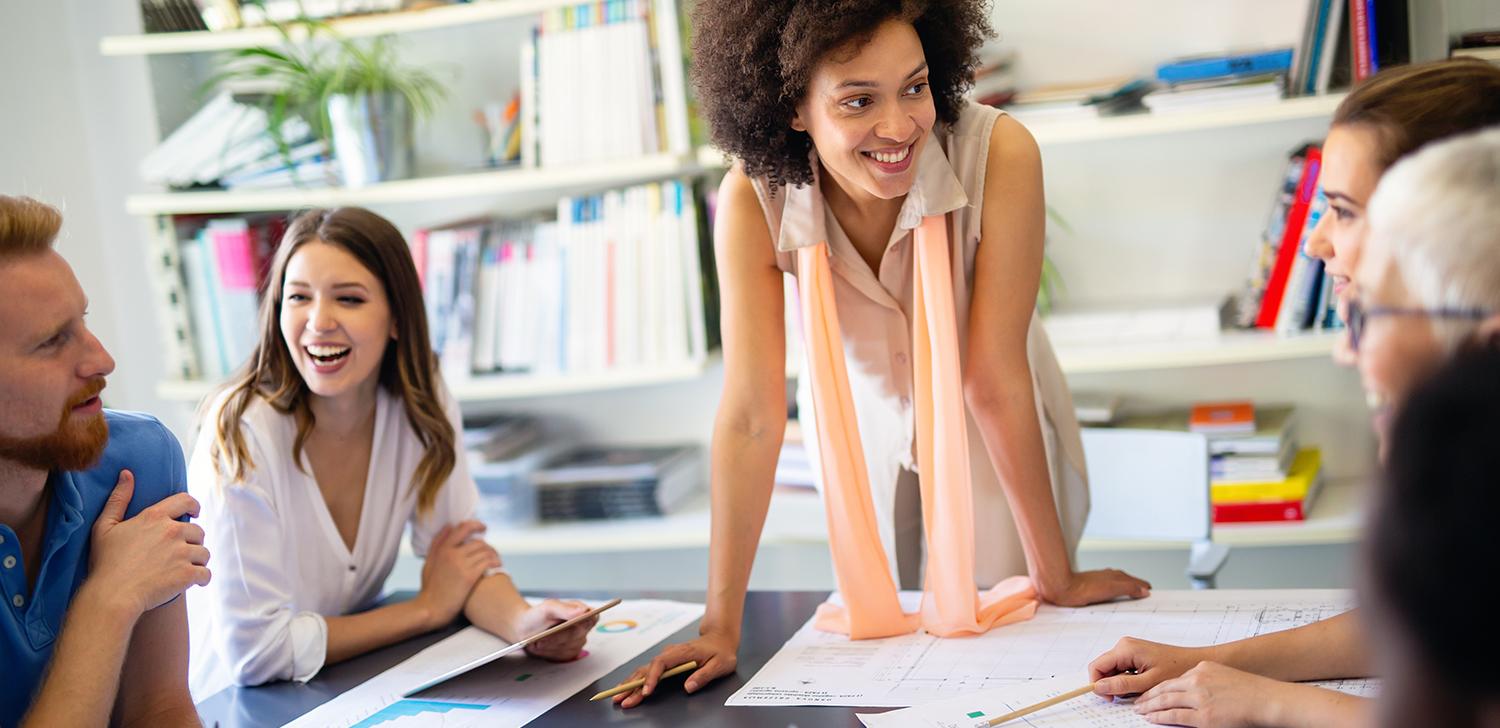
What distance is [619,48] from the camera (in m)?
2.70

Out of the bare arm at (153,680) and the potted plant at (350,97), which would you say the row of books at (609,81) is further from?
the bare arm at (153,680)

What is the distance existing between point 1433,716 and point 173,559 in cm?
119

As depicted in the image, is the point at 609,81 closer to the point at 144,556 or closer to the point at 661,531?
the point at 661,531

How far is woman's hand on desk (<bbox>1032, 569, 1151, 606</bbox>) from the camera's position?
5.22 feet

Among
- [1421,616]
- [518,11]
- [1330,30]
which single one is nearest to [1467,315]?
[1421,616]

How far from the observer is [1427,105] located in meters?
1.22

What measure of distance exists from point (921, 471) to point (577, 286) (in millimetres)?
1301

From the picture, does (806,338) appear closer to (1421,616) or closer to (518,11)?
(1421,616)

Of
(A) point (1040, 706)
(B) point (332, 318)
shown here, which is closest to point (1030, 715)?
(A) point (1040, 706)

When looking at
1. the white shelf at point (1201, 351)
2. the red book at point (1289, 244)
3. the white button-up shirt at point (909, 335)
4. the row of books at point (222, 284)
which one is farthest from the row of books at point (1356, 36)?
the row of books at point (222, 284)

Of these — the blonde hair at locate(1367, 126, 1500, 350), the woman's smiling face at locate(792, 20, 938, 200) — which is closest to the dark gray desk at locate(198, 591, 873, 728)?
the woman's smiling face at locate(792, 20, 938, 200)

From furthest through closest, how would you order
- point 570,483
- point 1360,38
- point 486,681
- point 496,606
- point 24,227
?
point 570,483, point 1360,38, point 496,606, point 486,681, point 24,227

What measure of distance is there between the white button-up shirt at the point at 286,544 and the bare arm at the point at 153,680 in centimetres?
16

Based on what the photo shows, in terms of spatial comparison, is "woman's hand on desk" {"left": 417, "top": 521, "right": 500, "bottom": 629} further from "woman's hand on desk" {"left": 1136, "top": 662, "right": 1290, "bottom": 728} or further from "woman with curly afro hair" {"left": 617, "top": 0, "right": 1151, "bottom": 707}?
"woman's hand on desk" {"left": 1136, "top": 662, "right": 1290, "bottom": 728}
